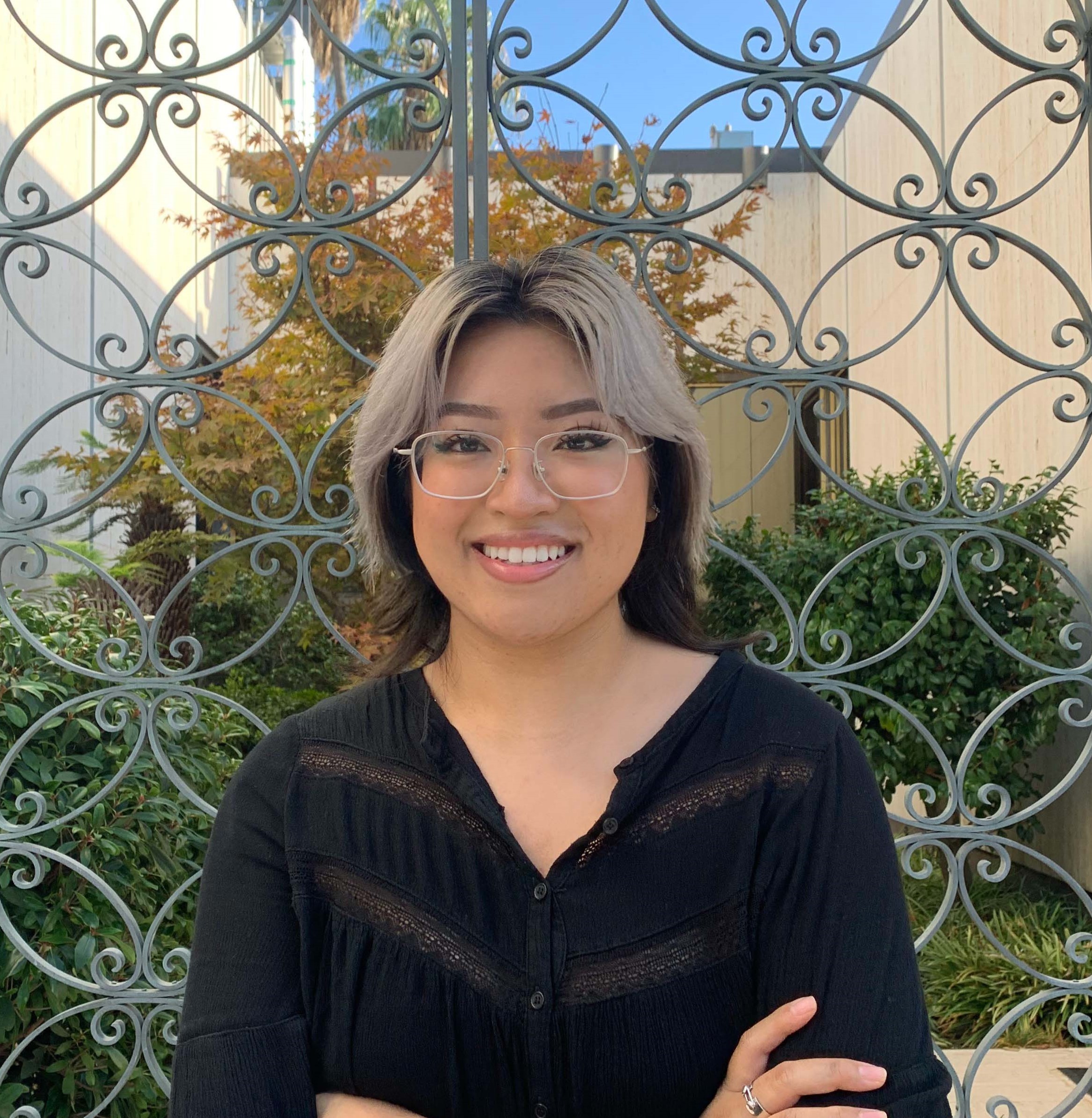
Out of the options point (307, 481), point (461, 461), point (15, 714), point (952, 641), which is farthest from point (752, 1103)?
point (952, 641)

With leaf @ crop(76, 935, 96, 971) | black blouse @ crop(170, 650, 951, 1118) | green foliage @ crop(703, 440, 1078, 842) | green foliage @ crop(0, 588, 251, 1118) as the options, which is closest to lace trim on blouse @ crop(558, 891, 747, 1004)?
black blouse @ crop(170, 650, 951, 1118)

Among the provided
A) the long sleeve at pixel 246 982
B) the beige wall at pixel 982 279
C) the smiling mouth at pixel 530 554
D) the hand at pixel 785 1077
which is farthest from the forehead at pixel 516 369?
the beige wall at pixel 982 279

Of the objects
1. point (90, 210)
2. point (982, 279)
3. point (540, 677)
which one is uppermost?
point (90, 210)

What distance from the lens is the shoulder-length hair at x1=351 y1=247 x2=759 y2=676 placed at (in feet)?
4.01

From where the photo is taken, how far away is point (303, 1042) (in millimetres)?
1208

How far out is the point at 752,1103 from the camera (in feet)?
3.64

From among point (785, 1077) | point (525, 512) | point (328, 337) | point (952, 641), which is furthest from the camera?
point (328, 337)

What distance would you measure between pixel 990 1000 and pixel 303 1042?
3316 millimetres

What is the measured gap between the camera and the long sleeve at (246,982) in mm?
1165

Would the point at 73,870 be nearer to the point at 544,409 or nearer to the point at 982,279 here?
the point at 544,409

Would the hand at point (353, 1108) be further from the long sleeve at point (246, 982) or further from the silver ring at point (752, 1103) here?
the silver ring at point (752, 1103)

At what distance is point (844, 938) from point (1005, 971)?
3.23m

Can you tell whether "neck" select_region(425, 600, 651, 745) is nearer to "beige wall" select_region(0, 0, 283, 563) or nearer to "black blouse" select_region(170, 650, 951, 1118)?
"black blouse" select_region(170, 650, 951, 1118)

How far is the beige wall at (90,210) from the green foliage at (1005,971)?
3404 mm
